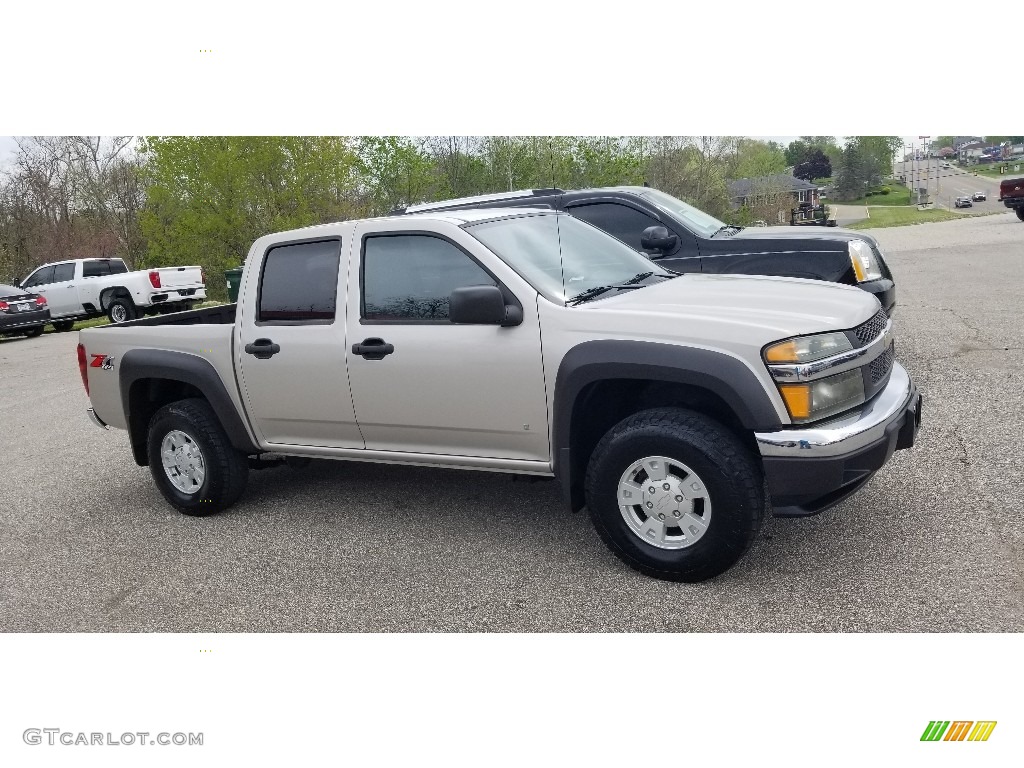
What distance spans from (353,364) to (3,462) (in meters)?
4.69

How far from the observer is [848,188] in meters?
52.6

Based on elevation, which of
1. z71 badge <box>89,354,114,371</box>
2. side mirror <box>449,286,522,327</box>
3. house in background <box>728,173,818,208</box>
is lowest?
z71 badge <box>89,354,114,371</box>

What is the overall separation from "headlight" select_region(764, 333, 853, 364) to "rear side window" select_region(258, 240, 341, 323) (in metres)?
2.48

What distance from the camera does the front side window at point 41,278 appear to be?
21438mm

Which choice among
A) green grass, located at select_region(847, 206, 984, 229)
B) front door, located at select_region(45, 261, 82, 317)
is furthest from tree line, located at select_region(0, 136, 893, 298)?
green grass, located at select_region(847, 206, 984, 229)

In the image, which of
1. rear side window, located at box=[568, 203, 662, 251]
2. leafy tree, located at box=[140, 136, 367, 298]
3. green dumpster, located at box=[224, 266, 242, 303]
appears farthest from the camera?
green dumpster, located at box=[224, 266, 242, 303]

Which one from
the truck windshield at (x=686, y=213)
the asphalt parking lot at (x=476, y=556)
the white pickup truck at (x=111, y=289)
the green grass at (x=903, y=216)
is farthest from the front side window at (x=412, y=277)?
the green grass at (x=903, y=216)

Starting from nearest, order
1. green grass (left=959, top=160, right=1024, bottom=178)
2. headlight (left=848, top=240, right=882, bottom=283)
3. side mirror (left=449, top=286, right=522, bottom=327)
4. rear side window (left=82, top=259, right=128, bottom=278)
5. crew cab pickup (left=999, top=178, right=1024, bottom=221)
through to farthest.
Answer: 1. side mirror (left=449, top=286, right=522, bottom=327)
2. headlight (left=848, top=240, right=882, bottom=283)
3. rear side window (left=82, top=259, right=128, bottom=278)
4. green grass (left=959, top=160, right=1024, bottom=178)
5. crew cab pickup (left=999, top=178, right=1024, bottom=221)

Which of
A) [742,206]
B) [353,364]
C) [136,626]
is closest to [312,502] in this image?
[353,364]

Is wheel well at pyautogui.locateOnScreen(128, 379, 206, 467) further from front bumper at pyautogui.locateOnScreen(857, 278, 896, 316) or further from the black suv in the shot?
front bumper at pyautogui.locateOnScreen(857, 278, 896, 316)

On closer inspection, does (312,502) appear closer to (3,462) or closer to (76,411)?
(3,462)

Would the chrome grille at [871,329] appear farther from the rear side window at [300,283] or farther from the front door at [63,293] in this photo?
the front door at [63,293]

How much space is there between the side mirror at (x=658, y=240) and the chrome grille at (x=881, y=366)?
3.14m

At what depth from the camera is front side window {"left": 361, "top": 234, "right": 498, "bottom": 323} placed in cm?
455
